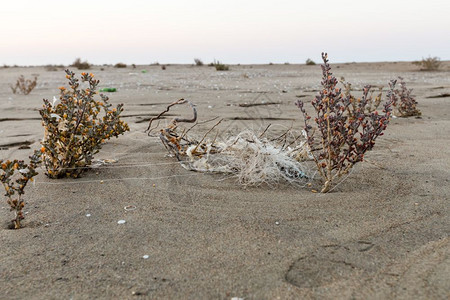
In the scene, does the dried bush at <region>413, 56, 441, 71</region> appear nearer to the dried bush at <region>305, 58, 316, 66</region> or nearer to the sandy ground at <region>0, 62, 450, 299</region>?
the dried bush at <region>305, 58, 316, 66</region>

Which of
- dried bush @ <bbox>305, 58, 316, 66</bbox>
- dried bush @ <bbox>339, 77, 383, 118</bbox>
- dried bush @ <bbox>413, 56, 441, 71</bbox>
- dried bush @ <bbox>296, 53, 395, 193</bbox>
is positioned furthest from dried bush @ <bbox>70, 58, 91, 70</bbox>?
dried bush @ <bbox>296, 53, 395, 193</bbox>

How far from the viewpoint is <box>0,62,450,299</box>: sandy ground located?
164 cm

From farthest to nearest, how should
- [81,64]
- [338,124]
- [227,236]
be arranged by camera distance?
1. [81,64]
2. [338,124]
3. [227,236]

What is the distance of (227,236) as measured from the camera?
2.07m

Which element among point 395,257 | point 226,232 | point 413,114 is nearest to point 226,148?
point 226,232

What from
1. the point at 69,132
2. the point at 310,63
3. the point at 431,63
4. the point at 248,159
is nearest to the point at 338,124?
the point at 248,159

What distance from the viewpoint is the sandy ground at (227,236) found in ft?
5.38

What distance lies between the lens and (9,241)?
2.07 metres

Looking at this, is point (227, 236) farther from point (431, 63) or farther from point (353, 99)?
point (431, 63)

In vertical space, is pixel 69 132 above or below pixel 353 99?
below

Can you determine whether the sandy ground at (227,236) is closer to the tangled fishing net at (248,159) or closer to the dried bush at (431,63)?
the tangled fishing net at (248,159)

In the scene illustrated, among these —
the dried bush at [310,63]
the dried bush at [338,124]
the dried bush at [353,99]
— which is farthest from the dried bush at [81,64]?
the dried bush at [338,124]

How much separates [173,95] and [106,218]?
6.16 metres

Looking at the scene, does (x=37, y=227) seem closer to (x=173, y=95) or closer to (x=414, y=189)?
(x=414, y=189)
